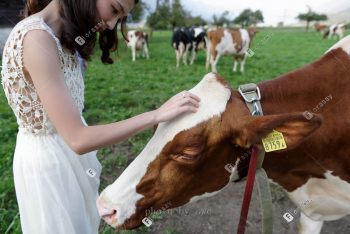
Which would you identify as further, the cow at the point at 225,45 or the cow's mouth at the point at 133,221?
the cow at the point at 225,45

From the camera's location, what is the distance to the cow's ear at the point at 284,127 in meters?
1.52

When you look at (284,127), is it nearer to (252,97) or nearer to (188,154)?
(252,97)

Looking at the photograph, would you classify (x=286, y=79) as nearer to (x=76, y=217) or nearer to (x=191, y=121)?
(x=191, y=121)

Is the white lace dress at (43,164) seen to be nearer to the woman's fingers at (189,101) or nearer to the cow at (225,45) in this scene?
the woman's fingers at (189,101)

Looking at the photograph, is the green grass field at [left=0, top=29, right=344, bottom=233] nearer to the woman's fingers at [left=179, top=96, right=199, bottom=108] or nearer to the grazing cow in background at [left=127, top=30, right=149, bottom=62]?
the woman's fingers at [left=179, top=96, right=199, bottom=108]

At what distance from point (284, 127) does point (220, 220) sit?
1944 millimetres

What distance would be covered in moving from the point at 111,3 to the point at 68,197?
1054 mm

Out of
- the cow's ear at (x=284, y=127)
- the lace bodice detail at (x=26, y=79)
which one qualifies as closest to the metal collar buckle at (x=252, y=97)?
the cow's ear at (x=284, y=127)

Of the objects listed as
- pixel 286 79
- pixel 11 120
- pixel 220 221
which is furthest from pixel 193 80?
pixel 286 79
